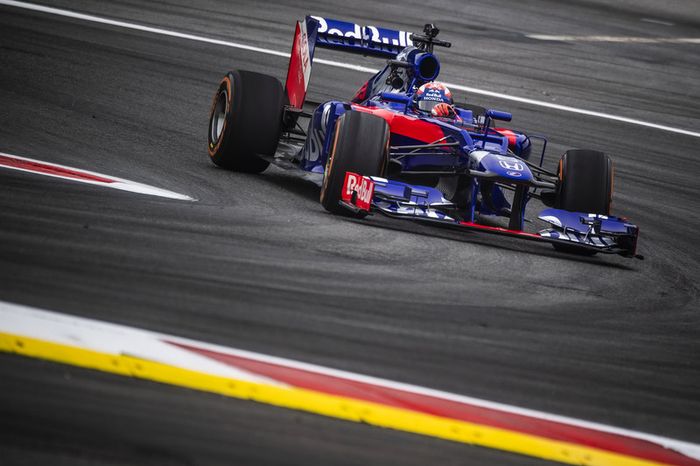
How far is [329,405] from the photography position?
14.6 feet

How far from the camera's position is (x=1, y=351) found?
4.34 metres

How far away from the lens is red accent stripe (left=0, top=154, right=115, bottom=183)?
810 centimetres

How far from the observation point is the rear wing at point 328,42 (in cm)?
1025

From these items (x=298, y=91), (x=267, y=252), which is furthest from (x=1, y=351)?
(x=298, y=91)

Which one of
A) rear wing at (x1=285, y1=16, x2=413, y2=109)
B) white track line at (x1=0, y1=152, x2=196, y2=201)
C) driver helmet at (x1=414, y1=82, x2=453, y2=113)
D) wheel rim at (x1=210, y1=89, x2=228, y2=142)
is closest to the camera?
white track line at (x1=0, y1=152, x2=196, y2=201)

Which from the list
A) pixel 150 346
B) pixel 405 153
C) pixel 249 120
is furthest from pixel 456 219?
pixel 150 346

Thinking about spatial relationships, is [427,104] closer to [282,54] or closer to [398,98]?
[398,98]

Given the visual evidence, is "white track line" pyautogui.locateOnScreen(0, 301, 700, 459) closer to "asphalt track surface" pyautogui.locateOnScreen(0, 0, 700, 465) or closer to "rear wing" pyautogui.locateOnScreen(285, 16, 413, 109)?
"asphalt track surface" pyautogui.locateOnScreen(0, 0, 700, 465)

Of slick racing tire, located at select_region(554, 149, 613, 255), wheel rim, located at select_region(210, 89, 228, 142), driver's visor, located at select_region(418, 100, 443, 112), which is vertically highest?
driver's visor, located at select_region(418, 100, 443, 112)

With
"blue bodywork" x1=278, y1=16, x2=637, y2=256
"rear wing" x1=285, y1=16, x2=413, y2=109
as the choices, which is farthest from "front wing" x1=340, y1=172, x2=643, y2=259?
"rear wing" x1=285, y1=16, x2=413, y2=109

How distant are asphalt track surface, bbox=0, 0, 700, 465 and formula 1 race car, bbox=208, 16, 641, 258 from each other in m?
0.20

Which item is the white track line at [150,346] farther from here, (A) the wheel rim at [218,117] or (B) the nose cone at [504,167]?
(A) the wheel rim at [218,117]

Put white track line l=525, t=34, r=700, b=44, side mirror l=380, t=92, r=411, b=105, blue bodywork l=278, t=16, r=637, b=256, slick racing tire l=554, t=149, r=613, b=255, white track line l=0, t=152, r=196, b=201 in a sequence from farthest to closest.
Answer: white track line l=525, t=34, r=700, b=44, side mirror l=380, t=92, r=411, b=105, slick racing tire l=554, t=149, r=613, b=255, blue bodywork l=278, t=16, r=637, b=256, white track line l=0, t=152, r=196, b=201

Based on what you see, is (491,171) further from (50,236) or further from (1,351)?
(1,351)
